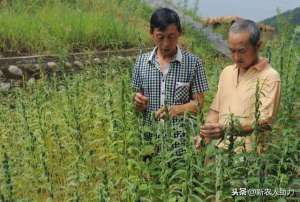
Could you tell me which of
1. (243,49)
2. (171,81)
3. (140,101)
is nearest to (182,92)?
(171,81)

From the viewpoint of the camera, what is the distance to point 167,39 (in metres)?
3.47

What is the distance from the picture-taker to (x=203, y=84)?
3604mm

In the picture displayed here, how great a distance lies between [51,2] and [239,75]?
682cm

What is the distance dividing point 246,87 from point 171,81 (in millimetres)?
562

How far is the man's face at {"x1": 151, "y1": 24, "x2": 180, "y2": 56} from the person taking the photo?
11.3 ft

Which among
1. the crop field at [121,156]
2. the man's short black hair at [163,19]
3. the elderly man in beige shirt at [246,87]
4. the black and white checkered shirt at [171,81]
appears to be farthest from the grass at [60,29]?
the elderly man in beige shirt at [246,87]

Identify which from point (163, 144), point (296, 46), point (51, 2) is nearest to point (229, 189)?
point (163, 144)

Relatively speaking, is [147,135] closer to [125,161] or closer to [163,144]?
[125,161]

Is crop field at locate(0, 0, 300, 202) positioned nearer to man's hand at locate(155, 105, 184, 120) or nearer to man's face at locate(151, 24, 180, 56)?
man's hand at locate(155, 105, 184, 120)

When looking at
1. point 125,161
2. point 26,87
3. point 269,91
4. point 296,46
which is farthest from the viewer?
point 26,87

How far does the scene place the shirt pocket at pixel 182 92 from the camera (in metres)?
3.55

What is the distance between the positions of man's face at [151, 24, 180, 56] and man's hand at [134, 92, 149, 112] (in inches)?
11.9

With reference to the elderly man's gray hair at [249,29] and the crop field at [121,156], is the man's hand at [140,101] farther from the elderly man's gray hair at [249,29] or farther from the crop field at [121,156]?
the elderly man's gray hair at [249,29]

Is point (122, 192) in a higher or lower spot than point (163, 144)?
lower
